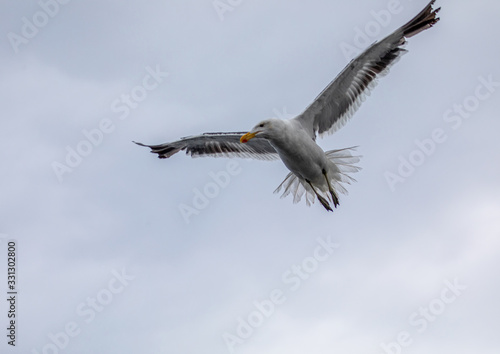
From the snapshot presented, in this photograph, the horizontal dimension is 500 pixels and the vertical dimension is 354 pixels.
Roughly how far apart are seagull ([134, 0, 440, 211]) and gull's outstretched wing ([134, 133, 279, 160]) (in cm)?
2

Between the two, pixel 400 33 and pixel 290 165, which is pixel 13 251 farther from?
pixel 400 33

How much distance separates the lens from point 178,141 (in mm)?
14398

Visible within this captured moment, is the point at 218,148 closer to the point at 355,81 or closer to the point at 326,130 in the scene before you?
the point at 326,130

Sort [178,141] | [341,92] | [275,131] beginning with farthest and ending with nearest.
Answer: [178,141], [341,92], [275,131]

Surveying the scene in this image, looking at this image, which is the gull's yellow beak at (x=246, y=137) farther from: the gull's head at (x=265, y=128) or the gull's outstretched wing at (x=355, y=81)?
the gull's outstretched wing at (x=355, y=81)

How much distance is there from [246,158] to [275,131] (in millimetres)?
2248

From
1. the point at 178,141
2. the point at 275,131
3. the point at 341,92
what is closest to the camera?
the point at 275,131

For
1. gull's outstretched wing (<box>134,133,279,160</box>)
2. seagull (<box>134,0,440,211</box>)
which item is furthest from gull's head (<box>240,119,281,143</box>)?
gull's outstretched wing (<box>134,133,279,160</box>)

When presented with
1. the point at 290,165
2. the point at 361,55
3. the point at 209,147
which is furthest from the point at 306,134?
the point at 209,147

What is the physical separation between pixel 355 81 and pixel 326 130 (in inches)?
33.6

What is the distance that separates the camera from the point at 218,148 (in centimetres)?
1472

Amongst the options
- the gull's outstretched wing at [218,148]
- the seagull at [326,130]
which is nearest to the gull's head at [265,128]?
the seagull at [326,130]

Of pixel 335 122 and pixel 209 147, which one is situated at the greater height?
pixel 209 147

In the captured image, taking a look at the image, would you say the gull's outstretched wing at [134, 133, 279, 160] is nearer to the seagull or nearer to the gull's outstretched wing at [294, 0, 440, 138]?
the seagull
